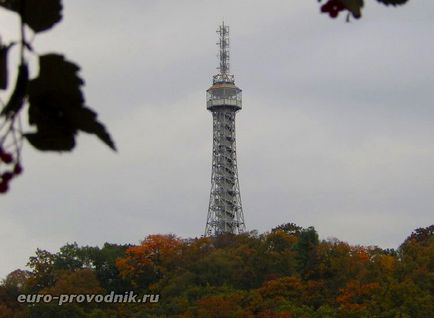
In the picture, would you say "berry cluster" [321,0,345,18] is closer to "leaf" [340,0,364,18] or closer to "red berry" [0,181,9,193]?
"leaf" [340,0,364,18]

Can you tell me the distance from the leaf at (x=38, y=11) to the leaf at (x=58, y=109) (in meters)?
0.04

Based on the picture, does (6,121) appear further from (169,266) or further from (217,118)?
(217,118)

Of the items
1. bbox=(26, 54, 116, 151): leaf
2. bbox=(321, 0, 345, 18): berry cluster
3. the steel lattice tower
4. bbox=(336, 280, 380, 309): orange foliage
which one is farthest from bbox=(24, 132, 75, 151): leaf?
the steel lattice tower

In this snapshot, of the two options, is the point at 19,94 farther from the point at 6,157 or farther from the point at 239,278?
the point at 239,278

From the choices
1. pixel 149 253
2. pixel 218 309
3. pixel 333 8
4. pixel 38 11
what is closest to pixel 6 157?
pixel 38 11

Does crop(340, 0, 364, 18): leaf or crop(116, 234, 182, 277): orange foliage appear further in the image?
crop(116, 234, 182, 277): orange foliage

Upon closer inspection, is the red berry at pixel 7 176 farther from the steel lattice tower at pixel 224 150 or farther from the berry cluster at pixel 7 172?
the steel lattice tower at pixel 224 150

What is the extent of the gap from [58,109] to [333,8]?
0.41 m

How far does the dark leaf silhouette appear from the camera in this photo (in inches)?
45.3

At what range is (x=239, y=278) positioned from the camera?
47938 mm

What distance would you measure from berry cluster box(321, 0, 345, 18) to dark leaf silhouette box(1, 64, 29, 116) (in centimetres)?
42

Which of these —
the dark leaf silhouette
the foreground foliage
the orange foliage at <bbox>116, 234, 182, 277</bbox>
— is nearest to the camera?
the dark leaf silhouette

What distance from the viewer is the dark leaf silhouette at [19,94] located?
1.15 meters

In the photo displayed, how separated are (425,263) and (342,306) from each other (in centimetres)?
637
